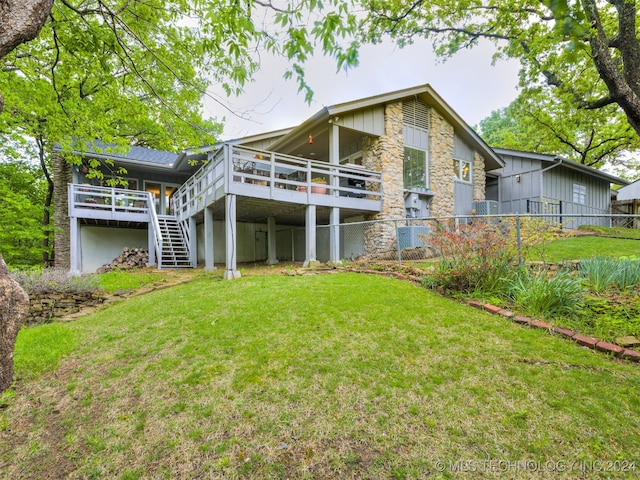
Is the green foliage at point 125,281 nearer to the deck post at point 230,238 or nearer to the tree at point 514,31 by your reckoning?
the deck post at point 230,238

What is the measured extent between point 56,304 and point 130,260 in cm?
665

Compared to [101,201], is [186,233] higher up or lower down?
lower down

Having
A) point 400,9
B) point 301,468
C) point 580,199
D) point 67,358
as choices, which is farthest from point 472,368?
point 580,199

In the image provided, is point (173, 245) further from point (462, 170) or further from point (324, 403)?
point (462, 170)

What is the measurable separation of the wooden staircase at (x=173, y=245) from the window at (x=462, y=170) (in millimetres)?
12619

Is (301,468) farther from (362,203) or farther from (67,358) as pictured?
(362,203)

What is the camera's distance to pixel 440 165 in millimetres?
12250

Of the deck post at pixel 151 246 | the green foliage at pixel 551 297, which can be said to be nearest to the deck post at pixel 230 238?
the deck post at pixel 151 246

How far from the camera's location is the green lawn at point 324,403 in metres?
1.87

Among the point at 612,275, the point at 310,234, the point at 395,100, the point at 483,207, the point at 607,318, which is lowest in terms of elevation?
the point at 607,318

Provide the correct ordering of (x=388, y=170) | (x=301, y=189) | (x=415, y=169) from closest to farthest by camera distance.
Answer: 1. (x=388, y=170)
2. (x=301, y=189)
3. (x=415, y=169)

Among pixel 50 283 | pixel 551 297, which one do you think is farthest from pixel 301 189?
pixel 551 297

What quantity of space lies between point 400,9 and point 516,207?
1124cm

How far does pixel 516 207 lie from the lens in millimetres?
14875
